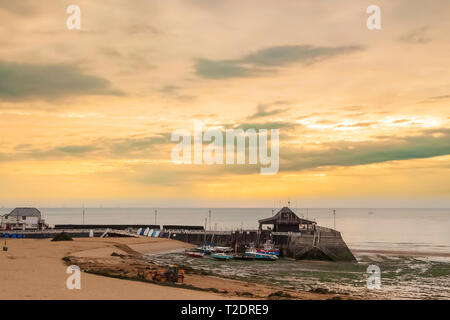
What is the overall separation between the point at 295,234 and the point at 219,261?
18751 mm

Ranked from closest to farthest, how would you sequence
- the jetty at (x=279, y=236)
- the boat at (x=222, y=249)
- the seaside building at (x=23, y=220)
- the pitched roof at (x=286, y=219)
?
1. the jetty at (x=279, y=236)
2. the boat at (x=222, y=249)
3. the pitched roof at (x=286, y=219)
4. the seaside building at (x=23, y=220)

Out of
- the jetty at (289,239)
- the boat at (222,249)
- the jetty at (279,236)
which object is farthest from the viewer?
the boat at (222,249)

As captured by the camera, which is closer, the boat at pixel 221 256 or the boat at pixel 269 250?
the boat at pixel 221 256

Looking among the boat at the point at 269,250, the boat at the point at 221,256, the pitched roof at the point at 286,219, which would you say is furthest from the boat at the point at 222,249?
the pitched roof at the point at 286,219

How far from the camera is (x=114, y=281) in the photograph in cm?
4372

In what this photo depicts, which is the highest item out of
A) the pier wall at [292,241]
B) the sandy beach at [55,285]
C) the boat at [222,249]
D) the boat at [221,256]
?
the sandy beach at [55,285]

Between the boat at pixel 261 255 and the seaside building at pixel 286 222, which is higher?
the seaside building at pixel 286 222

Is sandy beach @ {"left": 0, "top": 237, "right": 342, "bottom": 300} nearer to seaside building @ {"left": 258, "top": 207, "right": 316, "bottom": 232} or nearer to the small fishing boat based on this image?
the small fishing boat

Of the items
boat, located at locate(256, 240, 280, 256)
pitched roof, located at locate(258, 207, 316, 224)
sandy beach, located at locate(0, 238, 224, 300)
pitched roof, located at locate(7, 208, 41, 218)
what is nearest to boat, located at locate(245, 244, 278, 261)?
boat, located at locate(256, 240, 280, 256)

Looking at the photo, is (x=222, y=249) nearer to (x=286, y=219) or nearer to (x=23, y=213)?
(x=286, y=219)

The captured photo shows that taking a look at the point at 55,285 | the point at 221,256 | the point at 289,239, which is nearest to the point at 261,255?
the point at 221,256

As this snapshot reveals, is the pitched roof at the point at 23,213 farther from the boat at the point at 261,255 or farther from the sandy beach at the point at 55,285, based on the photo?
the boat at the point at 261,255
